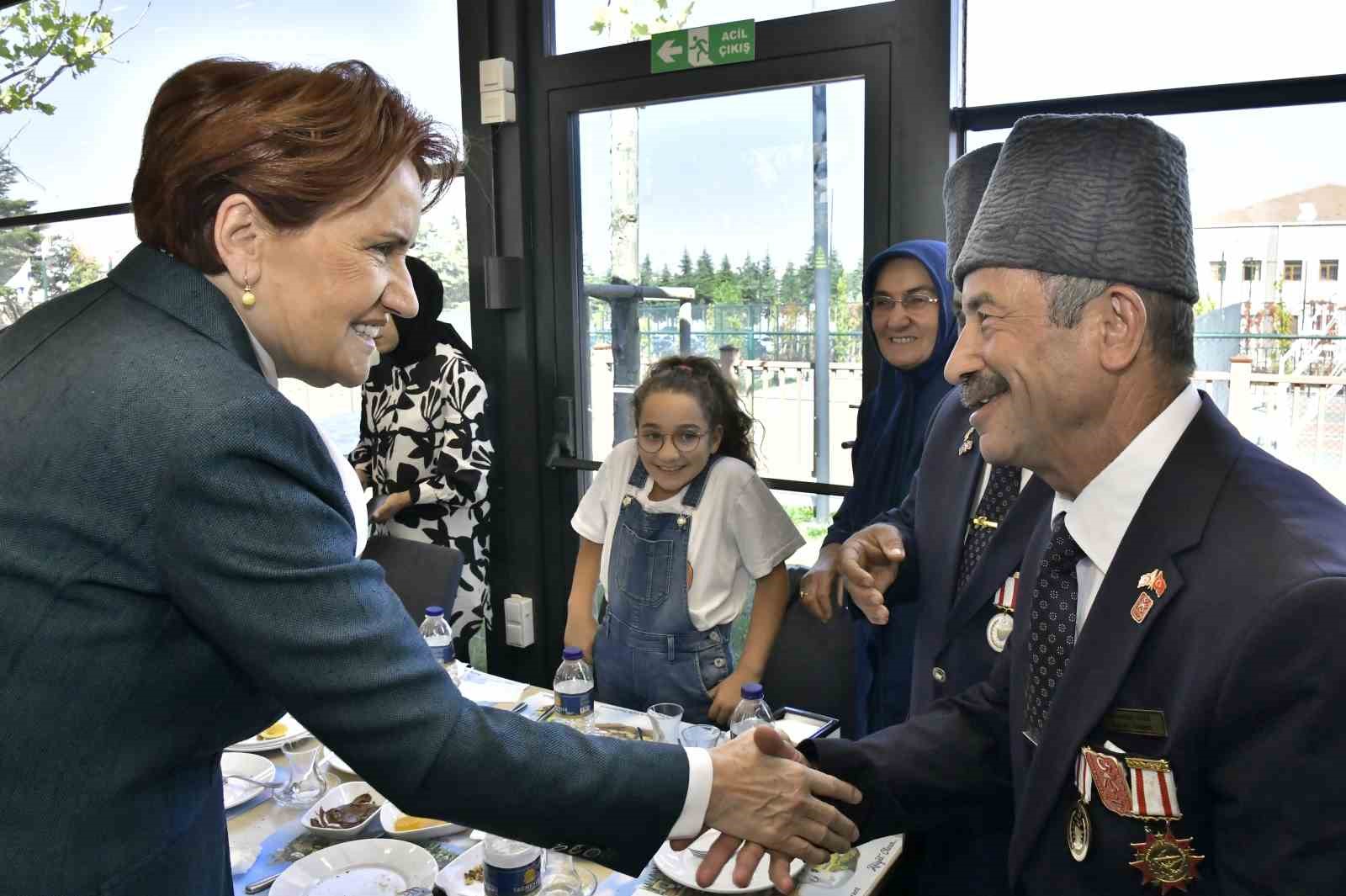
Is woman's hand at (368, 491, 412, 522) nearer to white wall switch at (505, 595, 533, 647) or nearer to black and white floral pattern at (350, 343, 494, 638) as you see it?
black and white floral pattern at (350, 343, 494, 638)

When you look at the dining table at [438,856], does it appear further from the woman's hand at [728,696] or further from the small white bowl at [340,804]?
the woman's hand at [728,696]

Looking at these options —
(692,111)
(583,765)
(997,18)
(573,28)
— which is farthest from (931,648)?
(573,28)

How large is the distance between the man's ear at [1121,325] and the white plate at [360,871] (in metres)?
1.22

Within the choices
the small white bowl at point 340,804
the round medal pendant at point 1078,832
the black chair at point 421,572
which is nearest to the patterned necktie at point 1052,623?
the round medal pendant at point 1078,832

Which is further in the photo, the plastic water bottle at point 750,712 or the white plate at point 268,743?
the white plate at point 268,743

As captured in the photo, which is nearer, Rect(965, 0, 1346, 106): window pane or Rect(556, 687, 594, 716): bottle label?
Rect(556, 687, 594, 716): bottle label

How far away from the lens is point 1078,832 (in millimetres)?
1168

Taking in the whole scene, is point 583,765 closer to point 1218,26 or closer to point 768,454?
point 768,454

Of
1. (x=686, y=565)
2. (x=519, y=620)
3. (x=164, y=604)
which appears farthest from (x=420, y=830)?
(x=519, y=620)

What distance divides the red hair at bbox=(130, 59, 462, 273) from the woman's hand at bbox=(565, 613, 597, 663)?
1.83 m

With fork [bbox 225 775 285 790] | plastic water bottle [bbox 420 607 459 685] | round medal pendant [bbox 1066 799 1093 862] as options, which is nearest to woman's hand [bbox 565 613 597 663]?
plastic water bottle [bbox 420 607 459 685]

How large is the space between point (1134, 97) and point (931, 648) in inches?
65.9

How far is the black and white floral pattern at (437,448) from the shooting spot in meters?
3.33

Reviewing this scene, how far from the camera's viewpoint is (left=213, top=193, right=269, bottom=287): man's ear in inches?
42.3
